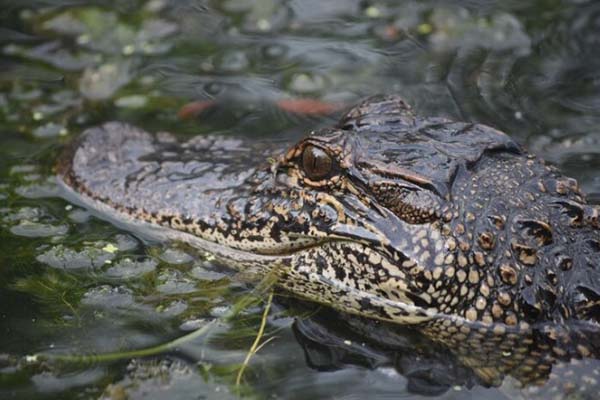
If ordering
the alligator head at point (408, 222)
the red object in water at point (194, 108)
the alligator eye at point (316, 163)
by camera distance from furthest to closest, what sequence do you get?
the red object in water at point (194, 108)
the alligator eye at point (316, 163)
the alligator head at point (408, 222)

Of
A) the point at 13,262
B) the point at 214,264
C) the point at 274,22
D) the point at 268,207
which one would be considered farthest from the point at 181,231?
the point at 274,22

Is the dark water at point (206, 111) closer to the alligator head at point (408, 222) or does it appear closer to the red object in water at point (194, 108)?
the red object in water at point (194, 108)

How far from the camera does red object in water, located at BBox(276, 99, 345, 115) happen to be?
5941 mm

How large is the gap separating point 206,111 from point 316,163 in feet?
7.00

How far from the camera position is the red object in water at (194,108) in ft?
19.4

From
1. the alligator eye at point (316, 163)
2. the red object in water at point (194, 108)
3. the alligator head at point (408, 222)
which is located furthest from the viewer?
the red object in water at point (194, 108)

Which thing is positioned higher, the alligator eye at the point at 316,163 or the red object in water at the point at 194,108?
the alligator eye at the point at 316,163

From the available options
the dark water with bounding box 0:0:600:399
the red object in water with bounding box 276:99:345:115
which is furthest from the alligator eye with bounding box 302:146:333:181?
the red object in water with bounding box 276:99:345:115

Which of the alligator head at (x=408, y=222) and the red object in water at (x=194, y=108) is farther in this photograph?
the red object in water at (x=194, y=108)

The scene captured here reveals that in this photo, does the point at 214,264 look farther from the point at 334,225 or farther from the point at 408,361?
the point at 408,361

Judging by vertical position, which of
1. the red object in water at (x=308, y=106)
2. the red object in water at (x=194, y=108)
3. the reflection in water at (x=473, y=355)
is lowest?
the reflection in water at (x=473, y=355)

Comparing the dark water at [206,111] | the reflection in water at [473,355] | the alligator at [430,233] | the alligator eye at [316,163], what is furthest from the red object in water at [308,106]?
the reflection in water at [473,355]

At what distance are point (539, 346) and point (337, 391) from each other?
0.96 m

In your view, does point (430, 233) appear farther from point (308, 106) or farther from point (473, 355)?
point (308, 106)
